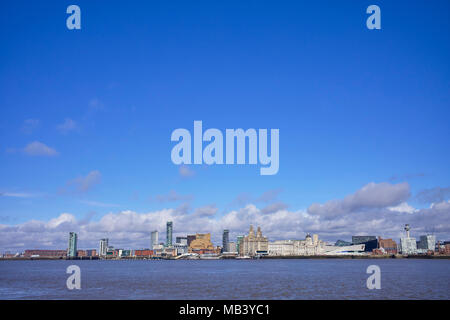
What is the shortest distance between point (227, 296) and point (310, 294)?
10607 mm

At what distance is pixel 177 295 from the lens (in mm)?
50031
